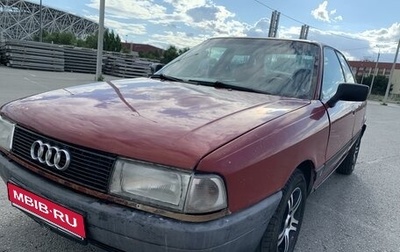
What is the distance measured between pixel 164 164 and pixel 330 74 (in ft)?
7.53

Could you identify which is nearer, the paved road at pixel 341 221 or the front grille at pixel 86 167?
the front grille at pixel 86 167

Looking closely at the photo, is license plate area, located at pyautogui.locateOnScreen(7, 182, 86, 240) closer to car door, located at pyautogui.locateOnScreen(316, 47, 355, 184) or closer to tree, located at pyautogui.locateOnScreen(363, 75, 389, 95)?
car door, located at pyautogui.locateOnScreen(316, 47, 355, 184)

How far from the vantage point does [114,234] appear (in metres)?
1.48

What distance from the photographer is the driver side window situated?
2880 mm

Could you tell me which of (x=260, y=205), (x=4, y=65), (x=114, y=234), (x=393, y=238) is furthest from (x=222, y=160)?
(x=4, y=65)

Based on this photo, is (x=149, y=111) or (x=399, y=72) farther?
(x=399, y=72)

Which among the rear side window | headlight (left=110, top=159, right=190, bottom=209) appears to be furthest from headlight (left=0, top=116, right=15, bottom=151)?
the rear side window

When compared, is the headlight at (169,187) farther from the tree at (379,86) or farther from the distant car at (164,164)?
the tree at (379,86)

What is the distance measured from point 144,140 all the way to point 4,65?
1880cm

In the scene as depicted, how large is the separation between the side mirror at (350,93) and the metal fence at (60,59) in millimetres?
13284

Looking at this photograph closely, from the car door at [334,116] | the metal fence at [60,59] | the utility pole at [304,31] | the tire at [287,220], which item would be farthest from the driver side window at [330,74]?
the utility pole at [304,31]

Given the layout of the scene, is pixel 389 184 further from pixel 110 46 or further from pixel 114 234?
pixel 110 46

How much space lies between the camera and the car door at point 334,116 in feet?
9.00

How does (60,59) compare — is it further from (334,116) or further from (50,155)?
(50,155)
